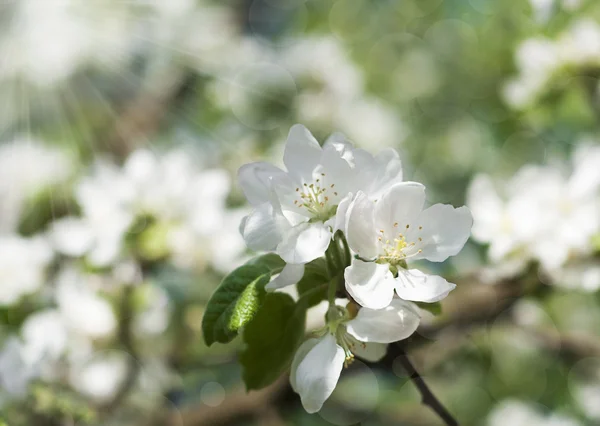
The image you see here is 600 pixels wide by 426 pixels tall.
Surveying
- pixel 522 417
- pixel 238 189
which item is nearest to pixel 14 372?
pixel 238 189

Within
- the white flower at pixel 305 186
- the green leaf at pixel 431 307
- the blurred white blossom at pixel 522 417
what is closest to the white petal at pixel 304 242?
the white flower at pixel 305 186

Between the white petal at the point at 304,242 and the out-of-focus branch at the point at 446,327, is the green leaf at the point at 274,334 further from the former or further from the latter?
the out-of-focus branch at the point at 446,327

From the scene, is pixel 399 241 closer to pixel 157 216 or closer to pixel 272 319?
pixel 272 319

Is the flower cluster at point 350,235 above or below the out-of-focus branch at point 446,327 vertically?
above

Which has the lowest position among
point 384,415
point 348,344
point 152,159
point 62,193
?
point 384,415

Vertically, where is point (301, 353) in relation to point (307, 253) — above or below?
below

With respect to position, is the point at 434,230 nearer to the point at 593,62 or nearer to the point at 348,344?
the point at 348,344

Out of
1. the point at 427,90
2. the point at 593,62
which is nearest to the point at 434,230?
the point at 593,62

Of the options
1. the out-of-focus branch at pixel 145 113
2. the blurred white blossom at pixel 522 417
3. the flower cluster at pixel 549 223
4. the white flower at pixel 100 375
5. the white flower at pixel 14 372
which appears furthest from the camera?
the out-of-focus branch at pixel 145 113
